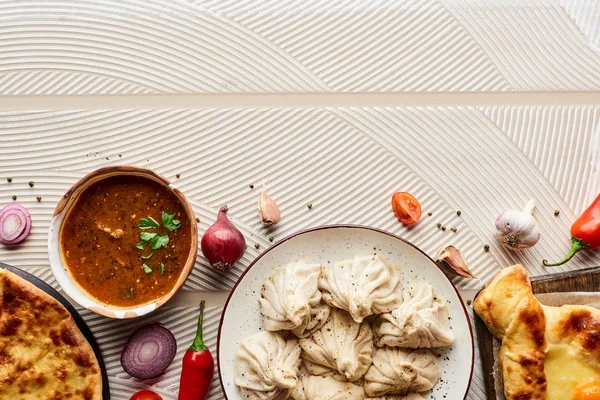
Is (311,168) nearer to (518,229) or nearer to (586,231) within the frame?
(518,229)

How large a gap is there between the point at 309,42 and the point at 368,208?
881 mm

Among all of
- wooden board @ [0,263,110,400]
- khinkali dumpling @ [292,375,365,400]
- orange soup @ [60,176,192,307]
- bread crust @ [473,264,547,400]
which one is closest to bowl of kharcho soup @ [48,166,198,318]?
orange soup @ [60,176,192,307]

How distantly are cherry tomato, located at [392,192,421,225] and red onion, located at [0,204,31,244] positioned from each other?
69.8 inches

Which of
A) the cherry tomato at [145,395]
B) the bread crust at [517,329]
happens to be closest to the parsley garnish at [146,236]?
the cherry tomato at [145,395]

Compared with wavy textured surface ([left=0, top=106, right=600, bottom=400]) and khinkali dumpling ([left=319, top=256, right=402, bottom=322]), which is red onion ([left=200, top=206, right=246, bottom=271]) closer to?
wavy textured surface ([left=0, top=106, right=600, bottom=400])

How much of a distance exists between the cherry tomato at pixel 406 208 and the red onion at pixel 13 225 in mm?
1773

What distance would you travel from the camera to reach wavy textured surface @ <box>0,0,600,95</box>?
3.19m

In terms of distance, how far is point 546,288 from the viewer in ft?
9.96

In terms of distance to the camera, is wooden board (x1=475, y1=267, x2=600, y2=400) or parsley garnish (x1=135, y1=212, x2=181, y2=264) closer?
parsley garnish (x1=135, y1=212, x2=181, y2=264)

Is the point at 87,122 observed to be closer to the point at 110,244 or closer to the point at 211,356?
the point at 110,244

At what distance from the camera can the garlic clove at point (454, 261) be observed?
3055 millimetres

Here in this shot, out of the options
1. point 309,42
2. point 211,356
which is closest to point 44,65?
point 309,42

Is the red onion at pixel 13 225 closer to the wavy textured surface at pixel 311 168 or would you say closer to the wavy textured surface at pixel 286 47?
the wavy textured surface at pixel 311 168

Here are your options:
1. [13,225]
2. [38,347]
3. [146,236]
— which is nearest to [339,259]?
[146,236]
